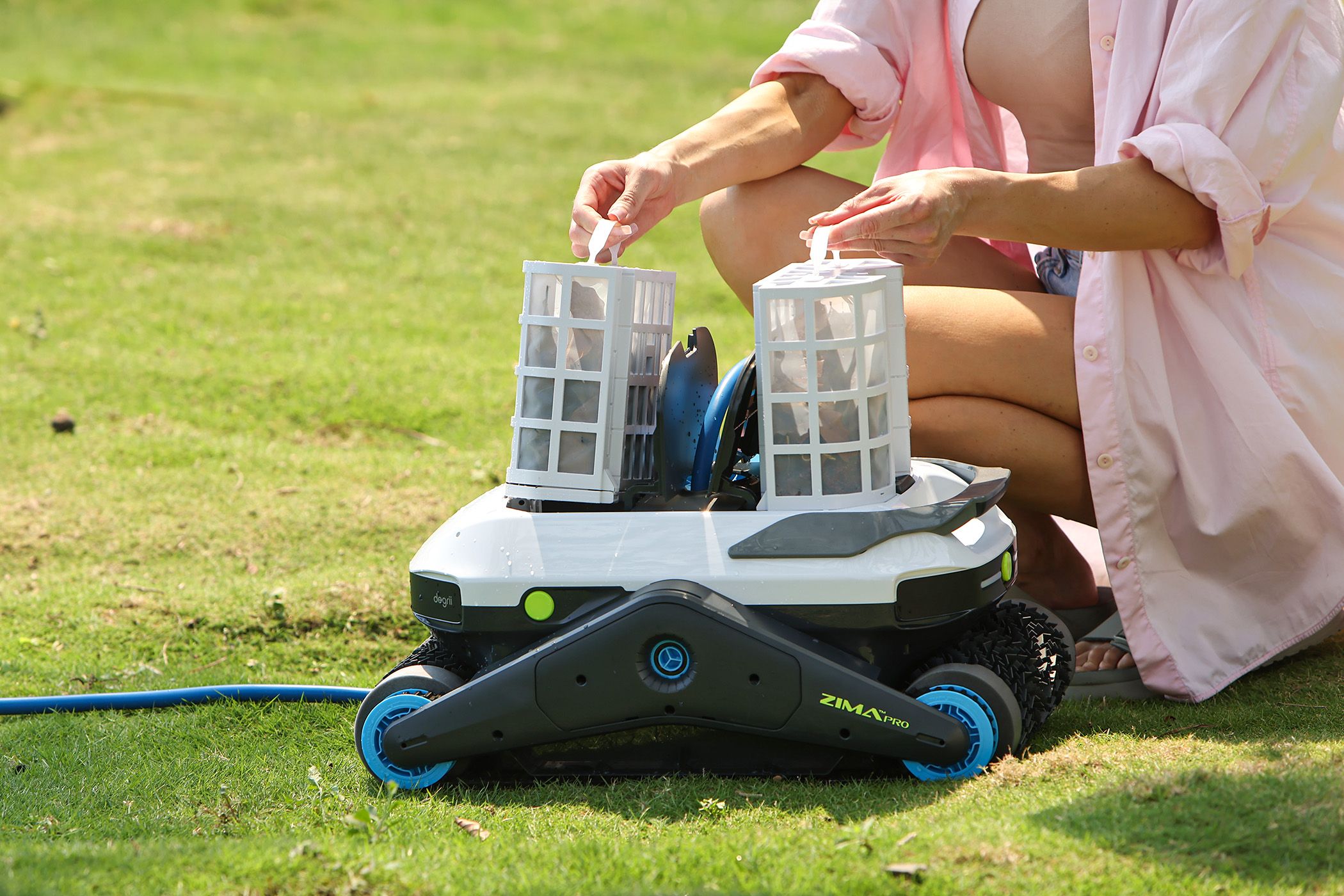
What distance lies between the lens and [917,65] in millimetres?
2668

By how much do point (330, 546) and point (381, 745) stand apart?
1.34 meters

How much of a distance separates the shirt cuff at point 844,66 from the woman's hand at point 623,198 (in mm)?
402

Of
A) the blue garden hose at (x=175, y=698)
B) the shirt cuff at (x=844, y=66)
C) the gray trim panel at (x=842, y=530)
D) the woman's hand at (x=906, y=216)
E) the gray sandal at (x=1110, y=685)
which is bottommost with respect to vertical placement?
the blue garden hose at (x=175, y=698)

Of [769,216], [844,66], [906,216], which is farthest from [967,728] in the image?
[844,66]

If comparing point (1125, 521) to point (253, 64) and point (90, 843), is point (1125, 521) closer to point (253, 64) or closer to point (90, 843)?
point (90, 843)

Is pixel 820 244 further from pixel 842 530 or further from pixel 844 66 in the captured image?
pixel 844 66

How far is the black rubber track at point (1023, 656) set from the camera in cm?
191

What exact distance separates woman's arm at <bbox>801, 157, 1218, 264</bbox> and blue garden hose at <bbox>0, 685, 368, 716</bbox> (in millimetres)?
1206

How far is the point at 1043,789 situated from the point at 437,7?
474 inches

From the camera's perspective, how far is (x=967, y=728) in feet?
6.13

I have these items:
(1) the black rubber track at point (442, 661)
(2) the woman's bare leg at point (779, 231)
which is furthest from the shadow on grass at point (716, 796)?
(2) the woman's bare leg at point (779, 231)

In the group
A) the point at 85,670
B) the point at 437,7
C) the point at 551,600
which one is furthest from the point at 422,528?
the point at 437,7

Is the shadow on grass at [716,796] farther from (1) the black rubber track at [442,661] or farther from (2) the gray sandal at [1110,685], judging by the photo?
(2) the gray sandal at [1110,685]

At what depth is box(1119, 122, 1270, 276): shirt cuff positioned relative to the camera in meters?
2.07
